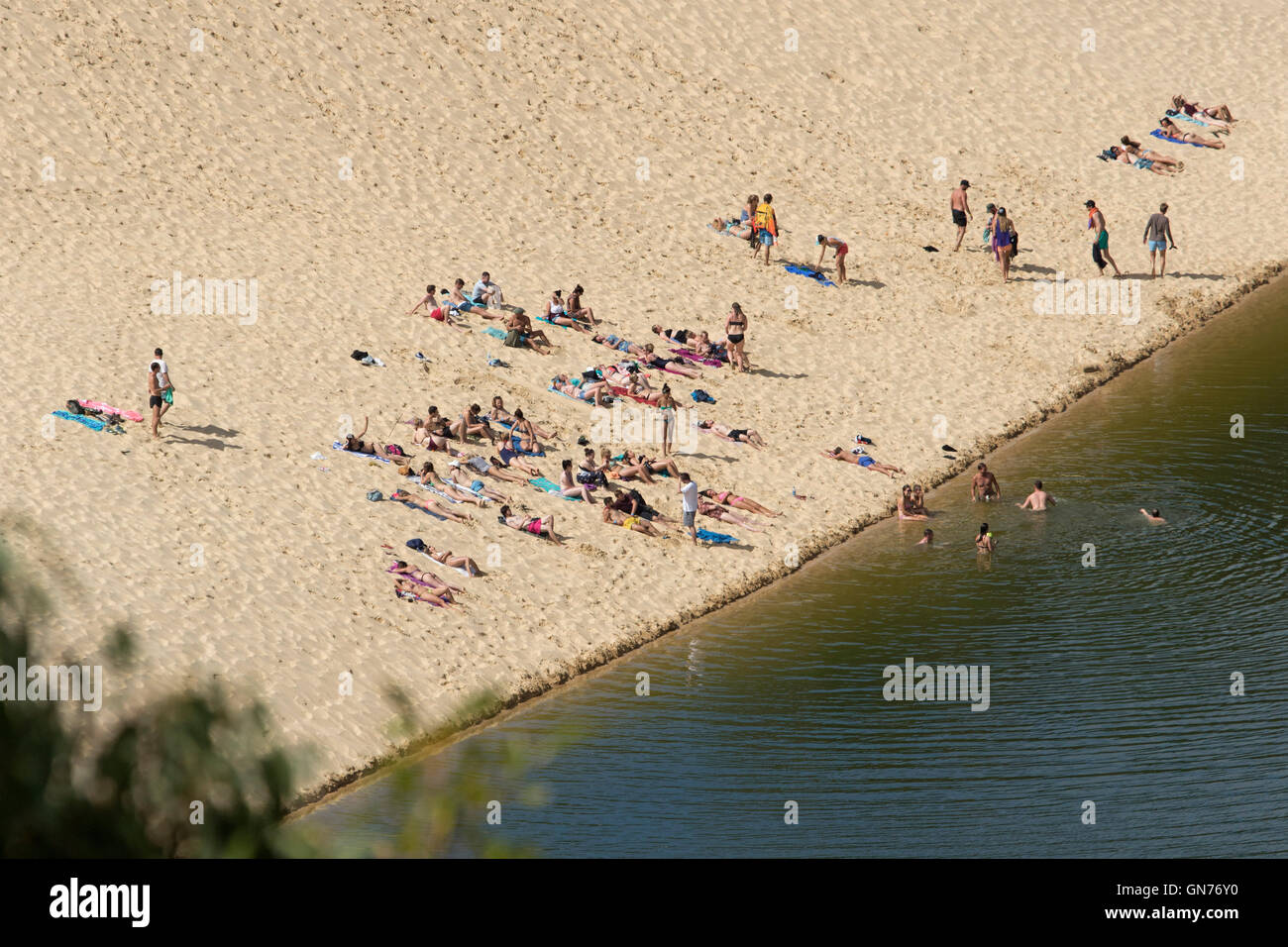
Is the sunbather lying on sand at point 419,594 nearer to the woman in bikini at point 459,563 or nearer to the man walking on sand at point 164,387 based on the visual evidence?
the woman in bikini at point 459,563

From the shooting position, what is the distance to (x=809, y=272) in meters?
38.2

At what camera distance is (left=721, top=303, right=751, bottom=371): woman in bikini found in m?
33.4

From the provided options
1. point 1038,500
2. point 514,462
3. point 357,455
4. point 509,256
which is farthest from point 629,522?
point 509,256

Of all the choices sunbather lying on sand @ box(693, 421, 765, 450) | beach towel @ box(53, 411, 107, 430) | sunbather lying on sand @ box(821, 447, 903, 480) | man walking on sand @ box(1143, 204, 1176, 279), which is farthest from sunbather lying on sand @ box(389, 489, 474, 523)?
man walking on sand @ box(1143, 204, 1176, 279)

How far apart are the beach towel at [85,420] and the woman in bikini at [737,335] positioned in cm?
1259

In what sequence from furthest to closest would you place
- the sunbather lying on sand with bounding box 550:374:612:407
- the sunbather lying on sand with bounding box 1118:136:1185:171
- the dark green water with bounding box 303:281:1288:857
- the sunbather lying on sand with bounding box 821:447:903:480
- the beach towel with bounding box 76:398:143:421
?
the sunbather lying on sand with bounding box 1118:136:1185:171 < the sunbather lying on sand with bounding box 550:374:612:407 < the sunbather lying on sand with bounding box 821:447:903:480 < the beach towel with bounding box 76:398:143:421 < the dark green water with bounding box 303:281:1288:857

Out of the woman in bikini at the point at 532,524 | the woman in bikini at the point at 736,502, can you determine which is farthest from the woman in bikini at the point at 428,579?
the woman in bikini at the point at 736,502

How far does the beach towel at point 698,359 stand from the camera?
3362 centimetres

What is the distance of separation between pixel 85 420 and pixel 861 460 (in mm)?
13486

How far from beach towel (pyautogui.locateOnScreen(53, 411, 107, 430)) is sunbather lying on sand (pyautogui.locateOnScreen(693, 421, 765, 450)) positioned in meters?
10.6

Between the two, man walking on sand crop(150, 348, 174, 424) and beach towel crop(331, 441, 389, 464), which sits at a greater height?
man walking on sand crop(150, 348, 174, 424)

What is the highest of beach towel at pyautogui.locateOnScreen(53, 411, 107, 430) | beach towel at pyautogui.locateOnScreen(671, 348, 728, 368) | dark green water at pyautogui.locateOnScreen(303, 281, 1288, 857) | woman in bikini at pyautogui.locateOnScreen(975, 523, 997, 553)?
beach towel at pyautogui.locateOnScreen(671, 348, 728, 368)

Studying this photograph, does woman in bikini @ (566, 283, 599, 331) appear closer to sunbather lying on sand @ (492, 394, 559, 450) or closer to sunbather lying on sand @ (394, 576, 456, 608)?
sunbather lying on sand @ (492, 394, 559, 450)
